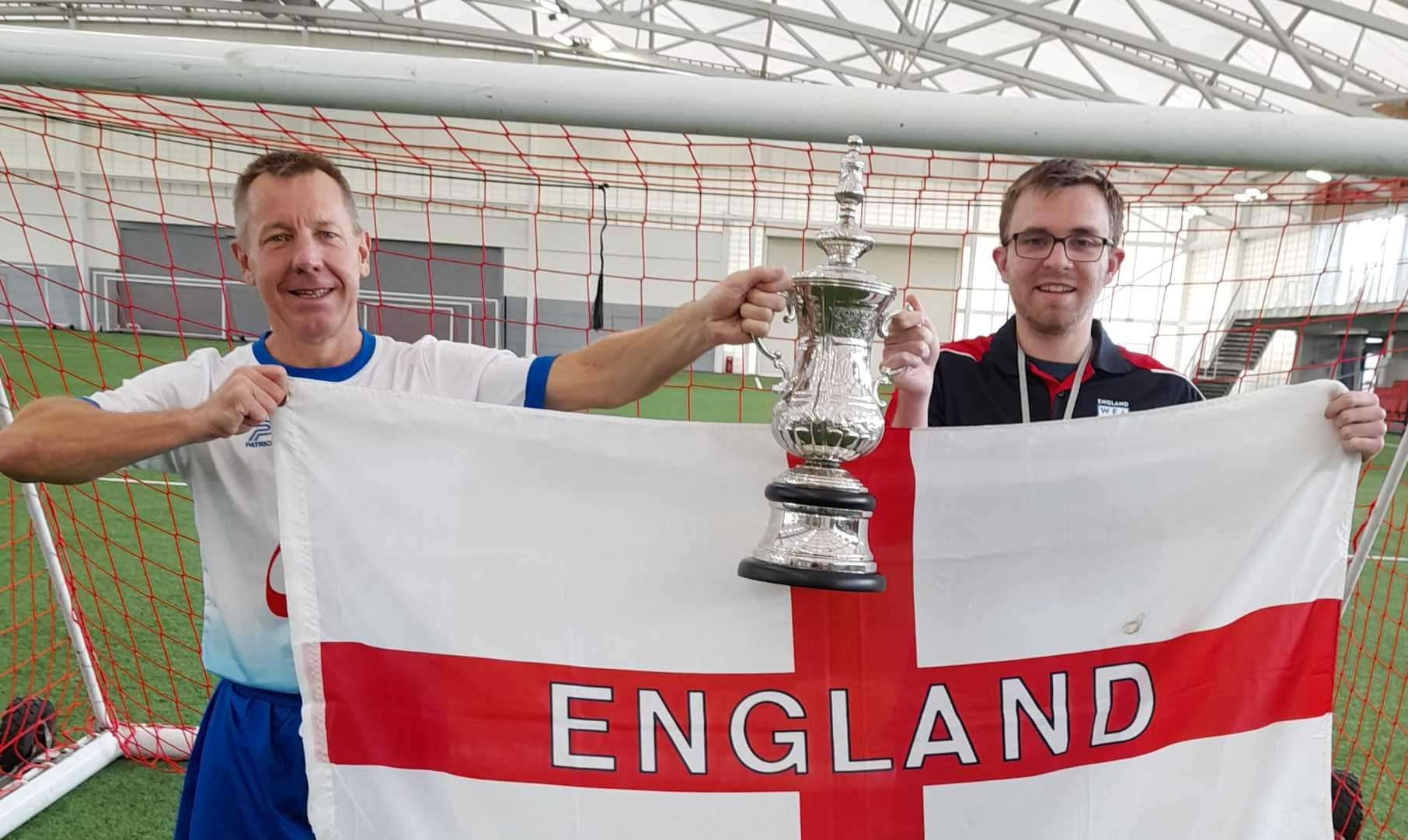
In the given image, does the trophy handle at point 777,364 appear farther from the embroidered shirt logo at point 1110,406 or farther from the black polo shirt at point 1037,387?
the embroidered shirt logo at point 1110,406

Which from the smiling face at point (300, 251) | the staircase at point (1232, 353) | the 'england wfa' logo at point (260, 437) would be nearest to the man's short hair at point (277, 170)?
the smiling face at point (300, 251)

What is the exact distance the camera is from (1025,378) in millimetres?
1717

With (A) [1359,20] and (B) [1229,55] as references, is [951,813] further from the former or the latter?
(B) [1229,55]

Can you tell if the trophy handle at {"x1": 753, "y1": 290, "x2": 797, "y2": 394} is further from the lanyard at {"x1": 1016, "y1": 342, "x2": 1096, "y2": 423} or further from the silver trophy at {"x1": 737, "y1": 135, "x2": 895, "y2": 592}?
the lanyard at {"x1": 1016, "y1": 342, "x2": 1096, "y2": 423}

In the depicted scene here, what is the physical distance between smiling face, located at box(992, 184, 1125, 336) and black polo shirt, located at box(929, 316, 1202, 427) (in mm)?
89

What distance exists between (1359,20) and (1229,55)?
2629mm

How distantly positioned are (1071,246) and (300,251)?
4.26ft

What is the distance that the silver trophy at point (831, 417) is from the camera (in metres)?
1.08

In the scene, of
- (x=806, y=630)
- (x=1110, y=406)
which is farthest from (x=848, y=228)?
(x=1110, y=406)

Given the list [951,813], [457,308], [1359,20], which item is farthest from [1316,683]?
[457,308]

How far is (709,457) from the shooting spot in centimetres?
135

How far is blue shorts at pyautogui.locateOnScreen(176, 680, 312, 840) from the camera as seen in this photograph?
4.76ft

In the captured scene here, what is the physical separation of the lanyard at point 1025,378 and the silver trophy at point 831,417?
2.10 ft

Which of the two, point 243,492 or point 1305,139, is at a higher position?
point 1305,139
